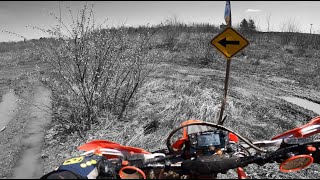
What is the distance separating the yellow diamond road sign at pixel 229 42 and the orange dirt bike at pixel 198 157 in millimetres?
2123

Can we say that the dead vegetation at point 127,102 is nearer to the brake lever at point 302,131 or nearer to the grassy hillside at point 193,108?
the grassy hillside at point 193,108

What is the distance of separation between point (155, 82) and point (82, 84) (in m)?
4.45

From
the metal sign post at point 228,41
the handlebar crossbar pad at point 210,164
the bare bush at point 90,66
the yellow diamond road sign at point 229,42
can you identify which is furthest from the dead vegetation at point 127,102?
the yellow diamond road sign at point 229,42

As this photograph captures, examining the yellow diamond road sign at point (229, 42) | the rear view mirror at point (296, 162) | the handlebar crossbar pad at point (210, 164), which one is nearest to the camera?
the handlebar crossbar pad at point (210, 164)

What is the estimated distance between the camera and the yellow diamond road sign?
19.6 ft

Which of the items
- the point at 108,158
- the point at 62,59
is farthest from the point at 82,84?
the point at 108,158

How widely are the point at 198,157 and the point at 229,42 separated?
9.48 feet

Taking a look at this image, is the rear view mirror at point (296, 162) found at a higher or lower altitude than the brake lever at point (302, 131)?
lower

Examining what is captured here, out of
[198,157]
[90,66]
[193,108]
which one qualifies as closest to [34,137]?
[90,66]

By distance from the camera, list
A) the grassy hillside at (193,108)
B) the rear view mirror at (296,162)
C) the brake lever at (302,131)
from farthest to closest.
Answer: the grassy hillside at (193,108) → the brake lever at (302,131) → the rear view mirror at (296,162)

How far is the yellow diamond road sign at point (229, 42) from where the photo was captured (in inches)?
235

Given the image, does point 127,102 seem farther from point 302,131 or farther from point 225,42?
point 302,131

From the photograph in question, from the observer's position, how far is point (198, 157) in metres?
3.96

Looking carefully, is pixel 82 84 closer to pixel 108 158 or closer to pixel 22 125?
pixel 22 125
